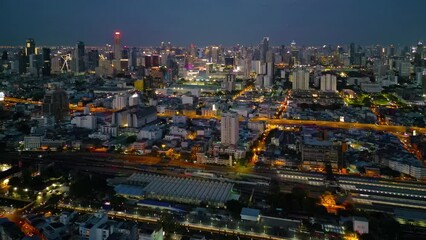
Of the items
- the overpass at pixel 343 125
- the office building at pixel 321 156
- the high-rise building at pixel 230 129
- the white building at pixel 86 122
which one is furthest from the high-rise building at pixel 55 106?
the office building at pixel 321 156

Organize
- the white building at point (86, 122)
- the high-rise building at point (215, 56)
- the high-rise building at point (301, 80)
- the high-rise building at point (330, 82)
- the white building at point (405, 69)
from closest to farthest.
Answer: the white building at point (86, 122) < the high-rise building at point (330, 82) < the high-rise building at point (301, 80) < the white building at point (405, 69) < the high-rise building at point (215, 56)

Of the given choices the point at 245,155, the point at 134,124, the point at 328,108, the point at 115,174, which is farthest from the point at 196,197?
the point at 328,108

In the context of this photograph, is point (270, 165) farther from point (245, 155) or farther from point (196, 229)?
point (196, 229)

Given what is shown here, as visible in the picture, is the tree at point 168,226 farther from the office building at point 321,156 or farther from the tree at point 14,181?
the office building at point 321,156

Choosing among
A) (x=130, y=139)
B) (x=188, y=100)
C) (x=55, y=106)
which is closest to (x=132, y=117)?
(x=130, y=139)

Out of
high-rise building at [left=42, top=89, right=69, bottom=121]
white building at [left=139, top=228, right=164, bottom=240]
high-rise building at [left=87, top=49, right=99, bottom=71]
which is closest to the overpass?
→ high-rise building at [left=42, top=89, right=69, bottom=121]

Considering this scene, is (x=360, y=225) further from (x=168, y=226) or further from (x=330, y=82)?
(x=330, y=82)
